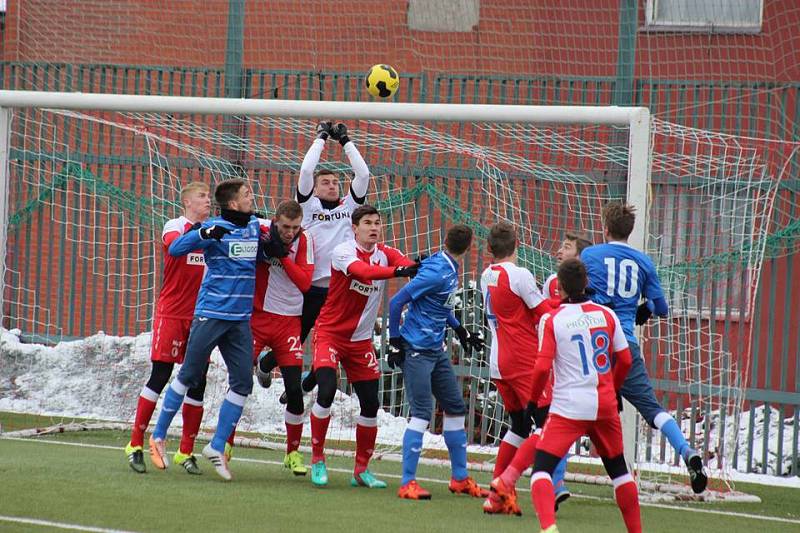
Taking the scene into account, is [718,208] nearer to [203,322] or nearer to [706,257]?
[706,257]

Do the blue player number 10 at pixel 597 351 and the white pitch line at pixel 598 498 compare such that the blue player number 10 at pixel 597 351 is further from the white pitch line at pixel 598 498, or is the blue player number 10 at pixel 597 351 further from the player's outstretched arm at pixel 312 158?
the player's outstretched arm at pixel 312 158

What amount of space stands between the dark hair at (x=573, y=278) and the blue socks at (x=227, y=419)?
2944 millimetres

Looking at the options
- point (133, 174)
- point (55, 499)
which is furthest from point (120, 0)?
point (55, 499)

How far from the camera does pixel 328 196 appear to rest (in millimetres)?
9398

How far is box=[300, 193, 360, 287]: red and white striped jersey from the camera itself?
9.45 metres

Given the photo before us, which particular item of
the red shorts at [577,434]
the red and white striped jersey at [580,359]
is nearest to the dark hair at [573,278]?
the red and white striped jersey at [580,359]

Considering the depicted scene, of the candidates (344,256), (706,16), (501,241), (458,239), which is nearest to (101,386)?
(344,256)

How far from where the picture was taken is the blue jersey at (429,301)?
8328mm

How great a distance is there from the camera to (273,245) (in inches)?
344

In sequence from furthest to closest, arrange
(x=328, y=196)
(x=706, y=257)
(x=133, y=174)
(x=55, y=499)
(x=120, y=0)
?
1. (x=120, y=0)
2. (x=133, y=174)
3. (x=706, y=257)
4. (x=328, y=196)
5. (x=55, y=499)

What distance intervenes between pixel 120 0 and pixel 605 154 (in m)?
8.02

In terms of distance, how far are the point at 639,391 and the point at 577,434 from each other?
5.54 ft

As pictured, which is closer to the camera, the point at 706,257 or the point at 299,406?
the point at 299,406

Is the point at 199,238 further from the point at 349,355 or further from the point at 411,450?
the point at 411,450
